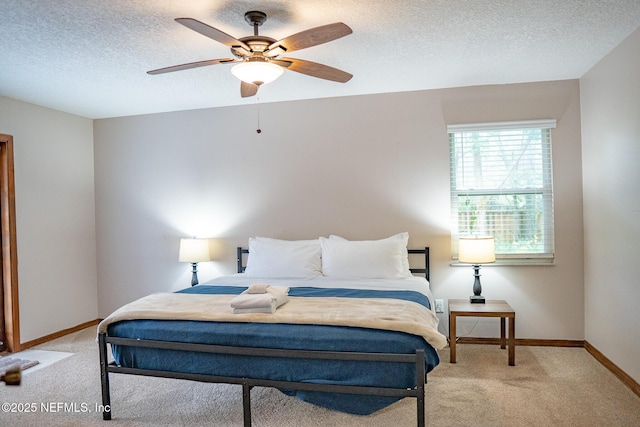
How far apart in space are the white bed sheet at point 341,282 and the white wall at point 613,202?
4.51ft

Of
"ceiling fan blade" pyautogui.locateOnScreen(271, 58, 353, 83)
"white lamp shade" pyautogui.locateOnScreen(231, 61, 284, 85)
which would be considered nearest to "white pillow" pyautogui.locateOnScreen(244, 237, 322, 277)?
"ceiling fan blade" pyautogui.locateOnScreen(271, 58, 353, 83)

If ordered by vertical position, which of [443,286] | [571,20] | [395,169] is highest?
[571,20]

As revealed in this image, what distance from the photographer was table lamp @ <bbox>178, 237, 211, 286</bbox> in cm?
454

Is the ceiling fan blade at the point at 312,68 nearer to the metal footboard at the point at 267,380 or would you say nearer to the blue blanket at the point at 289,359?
the blue blanket at the point at 289,359

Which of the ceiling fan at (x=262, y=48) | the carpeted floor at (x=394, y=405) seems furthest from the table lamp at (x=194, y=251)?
the ceiling fan at (x=262, y=48)

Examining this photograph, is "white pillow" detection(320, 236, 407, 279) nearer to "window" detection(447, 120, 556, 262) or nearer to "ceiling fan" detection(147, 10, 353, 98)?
"window" detection(447, 120, 556, 262)

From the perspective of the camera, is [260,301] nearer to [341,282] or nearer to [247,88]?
[341,282]

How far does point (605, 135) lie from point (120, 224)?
4987mm

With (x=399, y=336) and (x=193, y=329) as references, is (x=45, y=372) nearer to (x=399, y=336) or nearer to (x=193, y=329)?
(x=193, y=329)

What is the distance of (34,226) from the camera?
4.41 metres

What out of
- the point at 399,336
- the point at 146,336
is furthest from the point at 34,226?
the point at 399,336

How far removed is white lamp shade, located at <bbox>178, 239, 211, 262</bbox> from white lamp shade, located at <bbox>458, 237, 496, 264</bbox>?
2.60 m

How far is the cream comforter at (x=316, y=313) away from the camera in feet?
7.72

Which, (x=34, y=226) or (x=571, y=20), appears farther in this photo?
(x=34, y=226)
